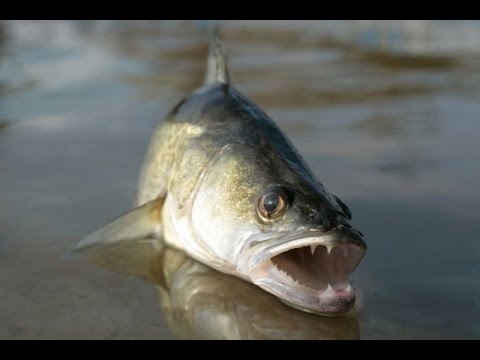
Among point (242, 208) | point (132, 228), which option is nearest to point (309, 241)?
point (242, 208)

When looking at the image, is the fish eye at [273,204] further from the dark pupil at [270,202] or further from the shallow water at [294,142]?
the shallow water at [294,142]

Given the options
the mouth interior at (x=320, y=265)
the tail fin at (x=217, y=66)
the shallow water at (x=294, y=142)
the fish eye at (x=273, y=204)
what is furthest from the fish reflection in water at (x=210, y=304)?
the tail fin at (x=217, y=66)

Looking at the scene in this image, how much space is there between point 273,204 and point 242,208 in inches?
8.5

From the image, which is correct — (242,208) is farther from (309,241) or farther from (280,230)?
(309,241)

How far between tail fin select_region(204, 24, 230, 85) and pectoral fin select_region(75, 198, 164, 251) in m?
0.92

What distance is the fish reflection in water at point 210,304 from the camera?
2643mm

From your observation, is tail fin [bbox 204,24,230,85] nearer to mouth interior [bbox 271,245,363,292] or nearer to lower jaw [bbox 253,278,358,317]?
mouth interior [bbox 271,245,363,292]

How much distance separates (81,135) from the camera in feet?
20.0

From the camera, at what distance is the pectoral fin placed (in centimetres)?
352

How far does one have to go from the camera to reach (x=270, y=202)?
285cm

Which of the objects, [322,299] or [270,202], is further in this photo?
[270,202]

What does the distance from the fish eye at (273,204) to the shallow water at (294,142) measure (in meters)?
0.38

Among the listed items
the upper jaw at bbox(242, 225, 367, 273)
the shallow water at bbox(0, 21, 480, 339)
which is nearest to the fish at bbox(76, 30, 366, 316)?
the upper jaw at bbox(242, 225, 367, 273)
